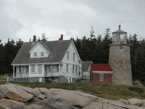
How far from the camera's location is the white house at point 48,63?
4400 centimetres

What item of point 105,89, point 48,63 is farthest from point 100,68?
point 105,89

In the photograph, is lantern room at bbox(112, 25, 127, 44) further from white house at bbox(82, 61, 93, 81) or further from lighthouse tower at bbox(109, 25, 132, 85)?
white house at bbox(82, 61, 93, 81)

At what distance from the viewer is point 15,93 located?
72.0ft

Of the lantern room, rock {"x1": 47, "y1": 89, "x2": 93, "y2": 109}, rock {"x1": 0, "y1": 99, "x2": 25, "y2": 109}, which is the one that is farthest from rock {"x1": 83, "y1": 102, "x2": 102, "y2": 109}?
the lantern room

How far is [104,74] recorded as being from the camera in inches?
1918

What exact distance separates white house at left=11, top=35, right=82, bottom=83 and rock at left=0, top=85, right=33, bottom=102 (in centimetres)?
2028

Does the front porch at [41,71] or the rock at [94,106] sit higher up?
the front porch at [41,71]

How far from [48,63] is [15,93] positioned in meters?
22.3

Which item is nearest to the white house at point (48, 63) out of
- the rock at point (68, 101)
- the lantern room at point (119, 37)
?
the lantern room at point (119, 37)

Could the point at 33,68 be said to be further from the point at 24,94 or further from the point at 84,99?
the point at 84,99

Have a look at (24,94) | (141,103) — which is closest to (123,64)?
(141,103)

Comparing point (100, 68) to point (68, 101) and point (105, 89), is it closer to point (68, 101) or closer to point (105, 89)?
point (105, 89)

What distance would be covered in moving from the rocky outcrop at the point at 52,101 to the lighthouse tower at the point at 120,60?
2437 cm

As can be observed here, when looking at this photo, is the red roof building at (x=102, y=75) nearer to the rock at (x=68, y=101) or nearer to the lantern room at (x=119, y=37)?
the lantern room at (x=119, y=37)
